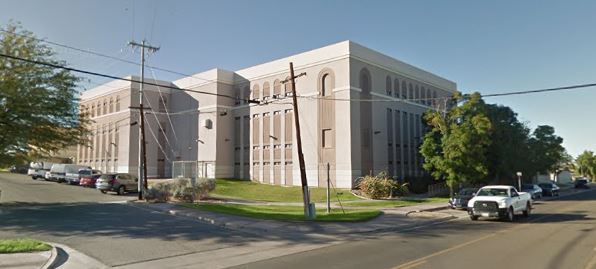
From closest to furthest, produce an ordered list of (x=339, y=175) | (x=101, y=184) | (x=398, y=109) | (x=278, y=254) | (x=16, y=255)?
(x=16, y=255) < (x=278, y=254) < (x=101, y=184) < (x=339, y=175) < (x=398, y=109)

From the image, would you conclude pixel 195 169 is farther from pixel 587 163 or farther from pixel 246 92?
pixel 587 163

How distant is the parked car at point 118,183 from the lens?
35.5 m

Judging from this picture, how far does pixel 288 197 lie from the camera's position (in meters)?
36.3

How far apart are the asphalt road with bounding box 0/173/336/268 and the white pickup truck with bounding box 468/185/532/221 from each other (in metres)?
9.58

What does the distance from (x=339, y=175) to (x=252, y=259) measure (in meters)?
28.2

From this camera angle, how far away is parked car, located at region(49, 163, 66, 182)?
48125 mm

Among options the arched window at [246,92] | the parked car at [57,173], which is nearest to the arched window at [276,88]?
the arched window at [246,92]

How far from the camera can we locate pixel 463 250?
11812mm

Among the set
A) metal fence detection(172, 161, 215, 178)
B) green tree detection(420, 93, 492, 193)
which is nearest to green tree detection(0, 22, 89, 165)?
metal fence detection(172, 161, 215, 178)

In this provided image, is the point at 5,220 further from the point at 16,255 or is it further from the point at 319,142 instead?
the point at 319,142

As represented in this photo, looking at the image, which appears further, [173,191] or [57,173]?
[57,173]

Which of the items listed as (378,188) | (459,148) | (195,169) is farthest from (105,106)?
(459,148)

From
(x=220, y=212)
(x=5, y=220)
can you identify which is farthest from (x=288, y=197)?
(x=5, y=220)

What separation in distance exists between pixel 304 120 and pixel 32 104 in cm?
2363
